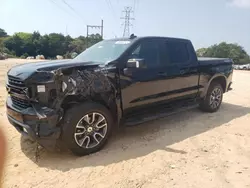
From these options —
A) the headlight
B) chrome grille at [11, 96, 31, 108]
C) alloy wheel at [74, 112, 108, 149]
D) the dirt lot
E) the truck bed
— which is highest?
the truck bed

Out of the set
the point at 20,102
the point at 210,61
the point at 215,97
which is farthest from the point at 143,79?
the point at 215,97

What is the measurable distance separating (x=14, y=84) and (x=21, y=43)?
81.3 m

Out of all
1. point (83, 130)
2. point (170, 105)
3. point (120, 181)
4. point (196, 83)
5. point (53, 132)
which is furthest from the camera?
point (196, 83)

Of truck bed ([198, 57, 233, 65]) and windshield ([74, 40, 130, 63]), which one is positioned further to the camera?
truck bed ([198, 57, 233, 65])

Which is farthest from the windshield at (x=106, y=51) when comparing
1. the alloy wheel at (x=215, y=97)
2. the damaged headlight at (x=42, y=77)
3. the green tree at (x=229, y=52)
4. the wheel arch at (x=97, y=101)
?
the green tree at (x=229, y=52)

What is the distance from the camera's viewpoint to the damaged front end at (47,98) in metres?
3.81

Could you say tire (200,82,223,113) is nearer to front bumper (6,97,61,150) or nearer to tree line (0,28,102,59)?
front bumper (6,97,61,150)

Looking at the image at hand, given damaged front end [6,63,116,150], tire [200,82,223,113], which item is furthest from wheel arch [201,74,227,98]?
damaged front end [6,63,116,150]

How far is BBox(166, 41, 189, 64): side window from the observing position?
5.64 meters

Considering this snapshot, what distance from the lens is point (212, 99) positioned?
6.93 meters

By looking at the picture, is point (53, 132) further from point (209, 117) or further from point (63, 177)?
point (209, 117)

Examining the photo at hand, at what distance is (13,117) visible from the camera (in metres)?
4.18

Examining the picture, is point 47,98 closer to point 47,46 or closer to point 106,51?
point 106,51

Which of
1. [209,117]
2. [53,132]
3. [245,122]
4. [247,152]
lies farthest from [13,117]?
[245,122]
